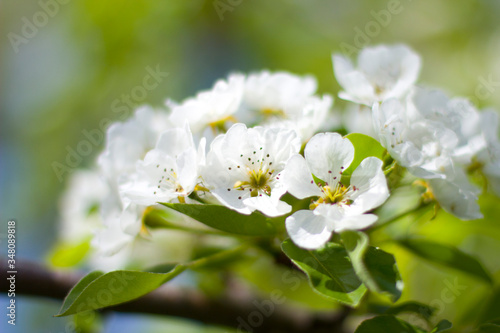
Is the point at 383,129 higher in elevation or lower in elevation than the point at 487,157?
higher

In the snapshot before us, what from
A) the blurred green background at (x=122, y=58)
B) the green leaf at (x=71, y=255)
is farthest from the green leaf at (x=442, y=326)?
→ the blurred green background at (x=122, y=58)

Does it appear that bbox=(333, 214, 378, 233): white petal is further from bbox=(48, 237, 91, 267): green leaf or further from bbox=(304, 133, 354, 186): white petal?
bbox=(48, 237, 91, 267): green leaf

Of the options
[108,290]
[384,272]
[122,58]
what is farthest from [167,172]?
[122,58]

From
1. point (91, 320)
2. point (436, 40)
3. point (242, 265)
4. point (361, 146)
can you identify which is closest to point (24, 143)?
point (91, 320)

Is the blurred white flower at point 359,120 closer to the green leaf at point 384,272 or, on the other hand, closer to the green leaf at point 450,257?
the green leaf at point 450,257

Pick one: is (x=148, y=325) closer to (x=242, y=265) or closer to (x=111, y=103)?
(x=242, y=265)

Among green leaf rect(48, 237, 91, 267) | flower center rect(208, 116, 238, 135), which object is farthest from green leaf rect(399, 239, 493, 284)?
green leaf rect(48, 237, 91, 267)
